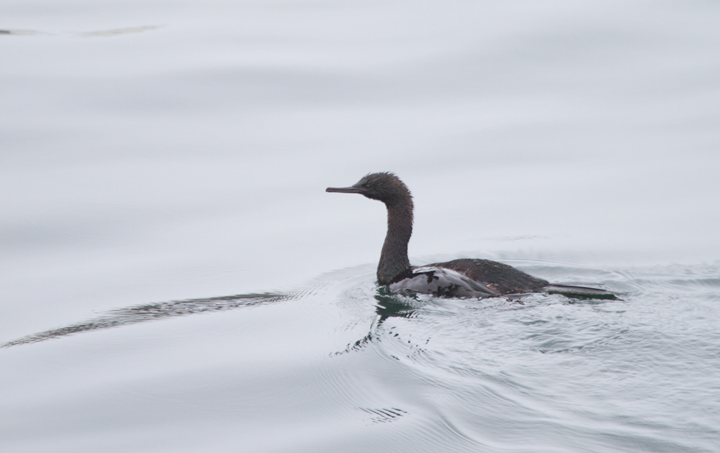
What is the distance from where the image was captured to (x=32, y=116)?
426 inches

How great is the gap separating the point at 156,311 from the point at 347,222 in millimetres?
2698

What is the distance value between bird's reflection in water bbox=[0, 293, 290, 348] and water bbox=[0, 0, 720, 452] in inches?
1.2

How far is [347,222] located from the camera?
363 inches

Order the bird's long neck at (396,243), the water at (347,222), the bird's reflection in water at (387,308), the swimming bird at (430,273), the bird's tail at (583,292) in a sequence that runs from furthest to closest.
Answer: the bird's long neck at (396,243) < the swimming bird at (430,273) < the bird's tail at (583,292) < the bird's reflection in water at (387,308) < the water at (347,222)

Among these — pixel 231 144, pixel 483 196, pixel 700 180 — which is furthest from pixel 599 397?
pixel 231 144

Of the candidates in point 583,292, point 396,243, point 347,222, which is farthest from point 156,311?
point 583,292

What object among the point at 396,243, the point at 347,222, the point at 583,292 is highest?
the point at 347,222

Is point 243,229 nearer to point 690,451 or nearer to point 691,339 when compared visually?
point 691,339

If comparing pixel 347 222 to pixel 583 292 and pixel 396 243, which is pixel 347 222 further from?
pixel 583 292

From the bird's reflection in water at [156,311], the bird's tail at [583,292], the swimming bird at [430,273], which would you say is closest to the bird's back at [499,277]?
the swimming bird at [430,273]

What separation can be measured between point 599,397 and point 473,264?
7.90ft

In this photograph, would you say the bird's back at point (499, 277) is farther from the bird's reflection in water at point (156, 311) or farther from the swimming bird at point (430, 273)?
the bird's reflection in water at point (156, 311)

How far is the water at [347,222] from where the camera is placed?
524cm

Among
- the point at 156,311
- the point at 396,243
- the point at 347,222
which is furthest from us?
the point at 347,222
